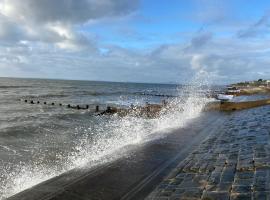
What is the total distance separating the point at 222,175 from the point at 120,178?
3187 mm

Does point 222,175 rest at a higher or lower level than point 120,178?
higher

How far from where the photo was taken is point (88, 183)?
32.8 feet

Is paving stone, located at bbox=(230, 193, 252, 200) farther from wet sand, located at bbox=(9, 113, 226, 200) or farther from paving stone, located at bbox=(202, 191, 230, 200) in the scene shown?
wet sand, located at bbox=(9, 113, 226, 200)

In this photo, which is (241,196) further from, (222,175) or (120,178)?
(120,178)

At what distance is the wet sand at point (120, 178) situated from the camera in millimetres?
9086

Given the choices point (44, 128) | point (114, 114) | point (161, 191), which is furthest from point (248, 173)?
point (114, 114)

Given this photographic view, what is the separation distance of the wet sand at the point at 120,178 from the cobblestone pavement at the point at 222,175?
1.71ft

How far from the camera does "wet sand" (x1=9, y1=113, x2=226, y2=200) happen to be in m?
9.09

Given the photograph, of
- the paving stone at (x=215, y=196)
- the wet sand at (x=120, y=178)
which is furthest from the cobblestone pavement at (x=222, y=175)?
the wet sand at (x=120, y=178)

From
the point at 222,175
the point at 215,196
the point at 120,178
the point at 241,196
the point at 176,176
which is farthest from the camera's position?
the point at 120,178

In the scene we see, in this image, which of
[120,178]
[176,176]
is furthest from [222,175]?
[120,178]

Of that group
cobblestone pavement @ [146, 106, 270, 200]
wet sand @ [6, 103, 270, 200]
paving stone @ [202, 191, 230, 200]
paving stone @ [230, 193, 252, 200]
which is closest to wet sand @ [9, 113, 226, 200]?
wet sand @ [6, 103, 270, 200]

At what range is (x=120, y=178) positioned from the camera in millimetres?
10461

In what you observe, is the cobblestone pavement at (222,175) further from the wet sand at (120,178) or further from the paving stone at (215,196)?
the wet sand at (120,178)
